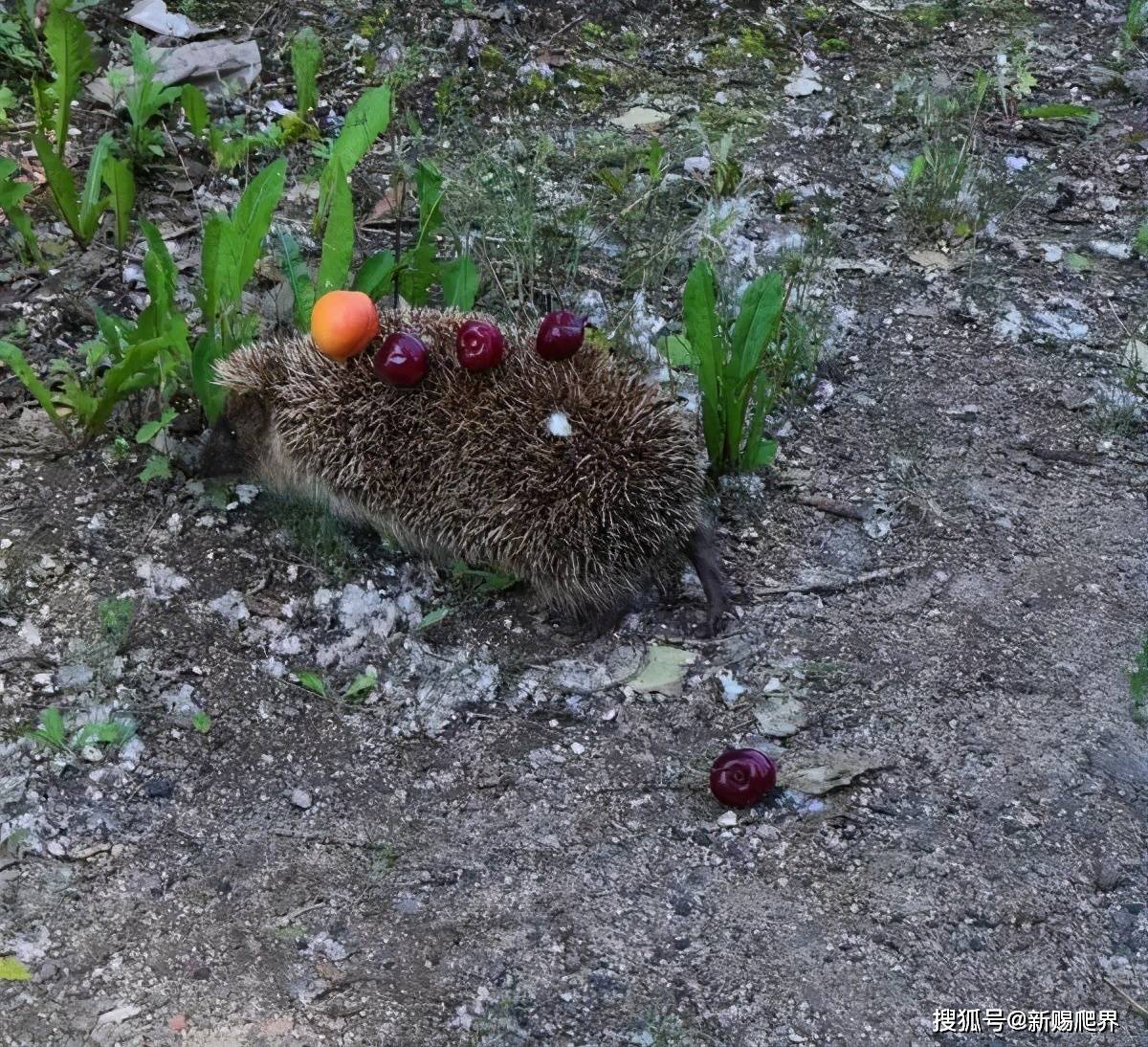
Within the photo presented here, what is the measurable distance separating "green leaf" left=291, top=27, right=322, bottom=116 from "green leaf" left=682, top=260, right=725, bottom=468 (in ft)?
8.02

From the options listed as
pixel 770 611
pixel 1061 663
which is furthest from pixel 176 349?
pixel 1061 663

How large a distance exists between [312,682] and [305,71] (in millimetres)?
3119

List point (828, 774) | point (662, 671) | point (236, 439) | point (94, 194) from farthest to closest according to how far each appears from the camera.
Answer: point (94, 194) < point (236, 439) < point (662, 671) < point (828, 774)

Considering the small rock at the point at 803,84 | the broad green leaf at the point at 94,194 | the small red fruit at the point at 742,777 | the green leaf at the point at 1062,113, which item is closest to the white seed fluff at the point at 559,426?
the small red fruit at the point at 742,777

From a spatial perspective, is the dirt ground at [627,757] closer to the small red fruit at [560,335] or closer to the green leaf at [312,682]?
the green leaf at [312,682]

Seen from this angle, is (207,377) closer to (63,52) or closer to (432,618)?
(432,618)

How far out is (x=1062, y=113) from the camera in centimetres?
596

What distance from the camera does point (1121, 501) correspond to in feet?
13.4

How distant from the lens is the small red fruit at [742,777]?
3.05 m

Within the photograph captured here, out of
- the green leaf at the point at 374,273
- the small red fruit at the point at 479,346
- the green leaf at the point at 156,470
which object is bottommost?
the green leaf at the point at 156,470

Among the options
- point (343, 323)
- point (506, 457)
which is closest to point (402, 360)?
point (343, 323)

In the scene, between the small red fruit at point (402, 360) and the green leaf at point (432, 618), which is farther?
the green leaf at point (432, 618)

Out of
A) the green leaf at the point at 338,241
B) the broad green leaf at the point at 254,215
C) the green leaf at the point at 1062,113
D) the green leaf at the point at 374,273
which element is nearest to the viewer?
Answer: the broad green leaf at the point at 254,215

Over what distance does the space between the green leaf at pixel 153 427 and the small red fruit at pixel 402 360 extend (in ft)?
2.62
